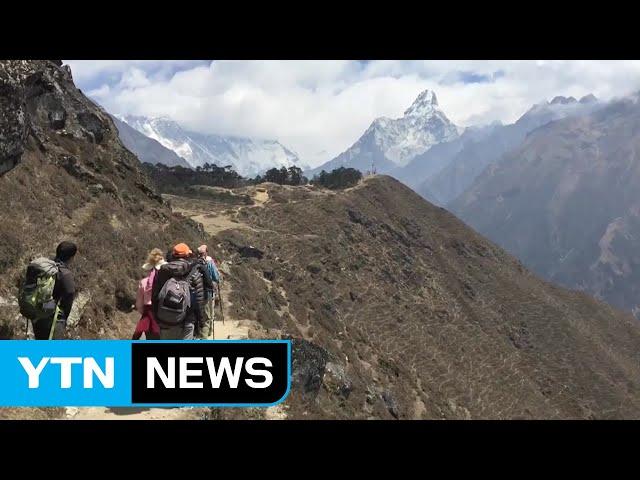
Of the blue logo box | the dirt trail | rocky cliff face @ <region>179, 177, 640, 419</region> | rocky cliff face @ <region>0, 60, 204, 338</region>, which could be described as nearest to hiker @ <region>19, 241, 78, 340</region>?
the dirt trail

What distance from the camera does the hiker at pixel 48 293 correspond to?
7.67 metres

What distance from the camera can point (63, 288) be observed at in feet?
26.0

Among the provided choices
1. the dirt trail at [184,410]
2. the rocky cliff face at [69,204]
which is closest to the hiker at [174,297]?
the dirt trail at [184,410]

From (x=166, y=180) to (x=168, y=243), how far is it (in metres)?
75.1

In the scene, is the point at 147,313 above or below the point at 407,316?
below

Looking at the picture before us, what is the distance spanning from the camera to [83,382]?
5.61 metres

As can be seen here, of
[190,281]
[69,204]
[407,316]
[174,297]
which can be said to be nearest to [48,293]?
[174,297]

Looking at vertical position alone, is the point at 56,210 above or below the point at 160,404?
above

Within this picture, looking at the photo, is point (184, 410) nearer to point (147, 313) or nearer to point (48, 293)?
point (147, 313)

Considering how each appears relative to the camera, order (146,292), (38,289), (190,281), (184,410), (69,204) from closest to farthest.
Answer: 1. (38,289)
2. (146,292)
3. (190,281)
4. (184,410)
5. (69,204)

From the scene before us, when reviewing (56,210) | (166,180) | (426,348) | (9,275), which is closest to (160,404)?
(9,275)

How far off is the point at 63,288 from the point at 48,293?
0.24 m

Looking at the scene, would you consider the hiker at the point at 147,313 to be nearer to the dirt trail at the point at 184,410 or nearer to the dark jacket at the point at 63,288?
the dark jacket at the point at 63,288
